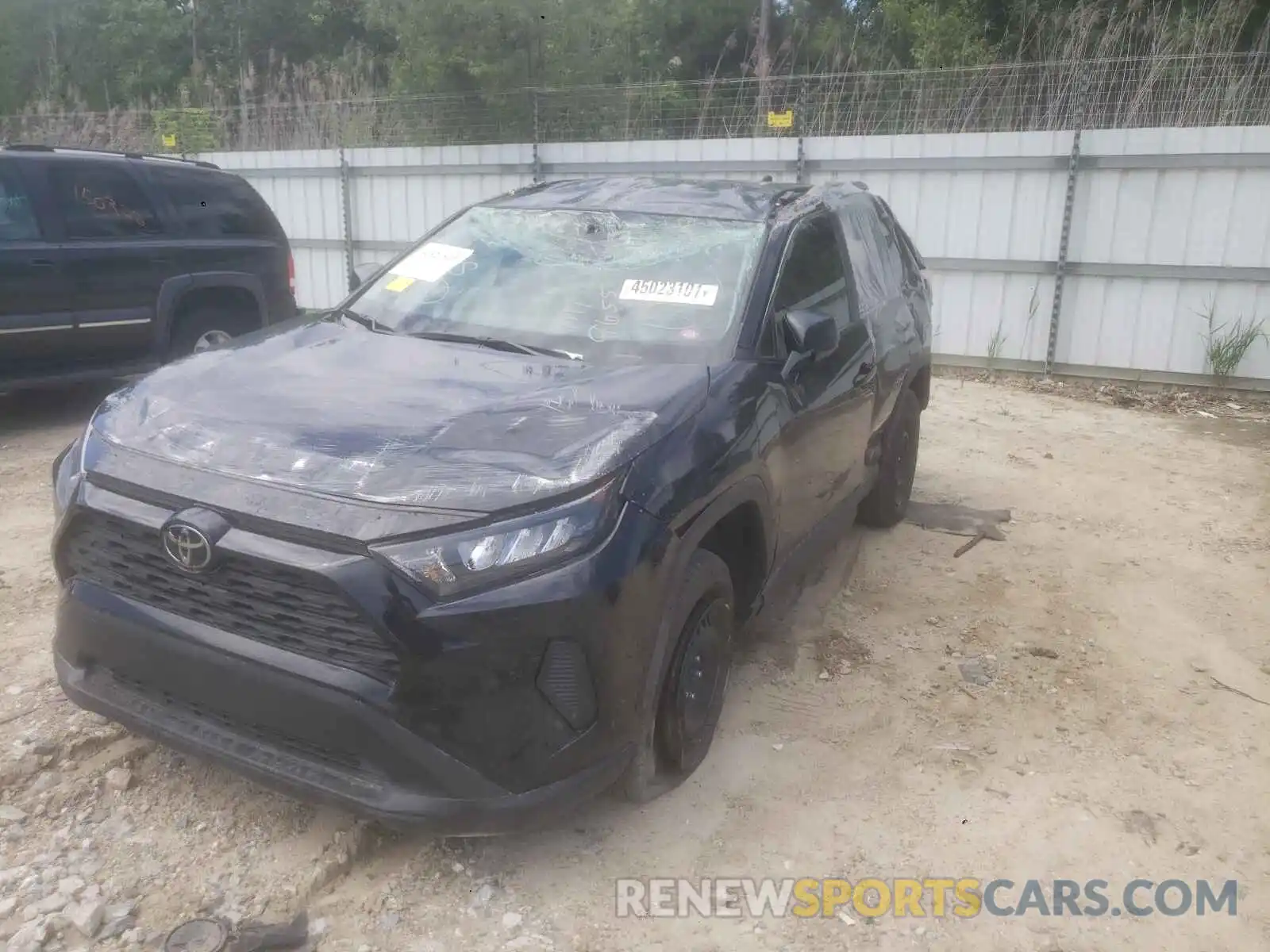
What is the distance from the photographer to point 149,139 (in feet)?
54.1

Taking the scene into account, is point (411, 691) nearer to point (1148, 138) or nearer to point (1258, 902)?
point (1258, 902)

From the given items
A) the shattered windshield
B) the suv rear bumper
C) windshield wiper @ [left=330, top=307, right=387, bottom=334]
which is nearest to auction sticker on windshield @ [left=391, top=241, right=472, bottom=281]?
the shattered windshield

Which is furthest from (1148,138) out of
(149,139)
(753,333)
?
(149,139)

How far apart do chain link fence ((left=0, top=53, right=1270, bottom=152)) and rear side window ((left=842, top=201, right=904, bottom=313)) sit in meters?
5.43

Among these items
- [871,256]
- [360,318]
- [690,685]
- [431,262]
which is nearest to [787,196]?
[871,256]

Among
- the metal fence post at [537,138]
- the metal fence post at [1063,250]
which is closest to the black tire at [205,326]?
the metal fence post at [537,138]

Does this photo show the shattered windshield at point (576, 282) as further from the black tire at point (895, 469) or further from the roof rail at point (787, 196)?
the black tire at point (895, 469)

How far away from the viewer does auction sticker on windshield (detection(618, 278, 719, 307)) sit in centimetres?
361

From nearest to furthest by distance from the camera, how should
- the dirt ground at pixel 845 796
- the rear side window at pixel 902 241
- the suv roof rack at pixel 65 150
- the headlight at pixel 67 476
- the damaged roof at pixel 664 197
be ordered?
the dirt ground at pixel 845 796 < the headlight at pixel 67 476 < the damaged roof at pixel 664 197 < the rear side window at pixel 902 241 < the suv roof rack at pixel 65 150

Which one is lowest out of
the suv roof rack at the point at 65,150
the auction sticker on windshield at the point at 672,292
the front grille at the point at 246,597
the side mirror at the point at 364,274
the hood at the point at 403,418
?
the front grille at the point at 246,597

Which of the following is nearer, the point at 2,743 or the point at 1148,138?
the point at 2,743

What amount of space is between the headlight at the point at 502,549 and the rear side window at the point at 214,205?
6.11 meters

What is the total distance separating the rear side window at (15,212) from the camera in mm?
6418

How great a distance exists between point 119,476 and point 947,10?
17749mm
